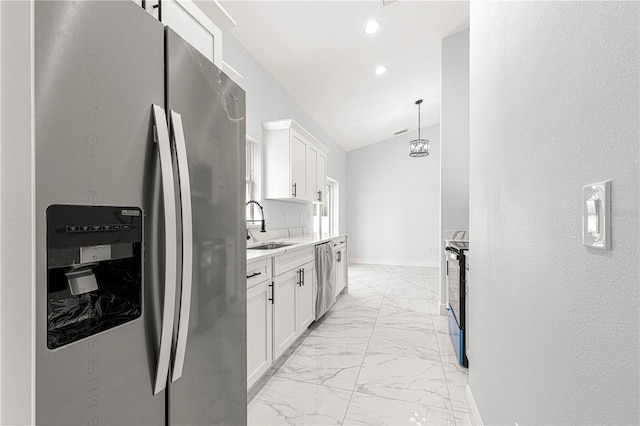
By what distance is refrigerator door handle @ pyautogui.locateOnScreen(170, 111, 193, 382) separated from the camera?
36.3 inches

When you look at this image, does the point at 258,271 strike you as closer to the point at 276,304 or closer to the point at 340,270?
the point at 276,304

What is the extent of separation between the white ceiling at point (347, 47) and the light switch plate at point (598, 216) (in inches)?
110

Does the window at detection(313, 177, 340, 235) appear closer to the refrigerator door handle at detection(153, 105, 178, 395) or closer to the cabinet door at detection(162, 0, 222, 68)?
the cabinet door at detection(162, 0, 222, 68)

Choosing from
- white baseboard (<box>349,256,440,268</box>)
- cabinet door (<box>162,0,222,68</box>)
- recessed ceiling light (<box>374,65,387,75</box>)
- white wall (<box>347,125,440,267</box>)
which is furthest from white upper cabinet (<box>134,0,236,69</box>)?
white baseboard (<box>349,256,440,268</box>)

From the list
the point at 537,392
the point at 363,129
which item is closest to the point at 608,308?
the point at 537,392

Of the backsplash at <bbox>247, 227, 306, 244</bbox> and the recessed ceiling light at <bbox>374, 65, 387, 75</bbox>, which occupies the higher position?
the recessed ceiling light at <bbox>374, 65, 387, 75</bbox>

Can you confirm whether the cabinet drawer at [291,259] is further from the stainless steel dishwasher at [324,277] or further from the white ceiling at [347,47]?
the white ceiling at [347,47]

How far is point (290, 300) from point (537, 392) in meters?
1.90

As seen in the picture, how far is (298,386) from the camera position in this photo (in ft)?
7.12

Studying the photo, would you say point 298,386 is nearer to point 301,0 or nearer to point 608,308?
point 608,308

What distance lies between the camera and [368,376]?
2312 millimetres

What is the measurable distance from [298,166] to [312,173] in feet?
2.07

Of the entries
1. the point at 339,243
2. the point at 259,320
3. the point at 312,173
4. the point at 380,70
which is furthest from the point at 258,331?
A: the point at 380,70

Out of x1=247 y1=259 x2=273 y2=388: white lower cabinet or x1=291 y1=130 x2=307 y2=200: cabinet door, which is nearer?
x1=247 y1=259 x2=273 y2=388: white lower cabinet
